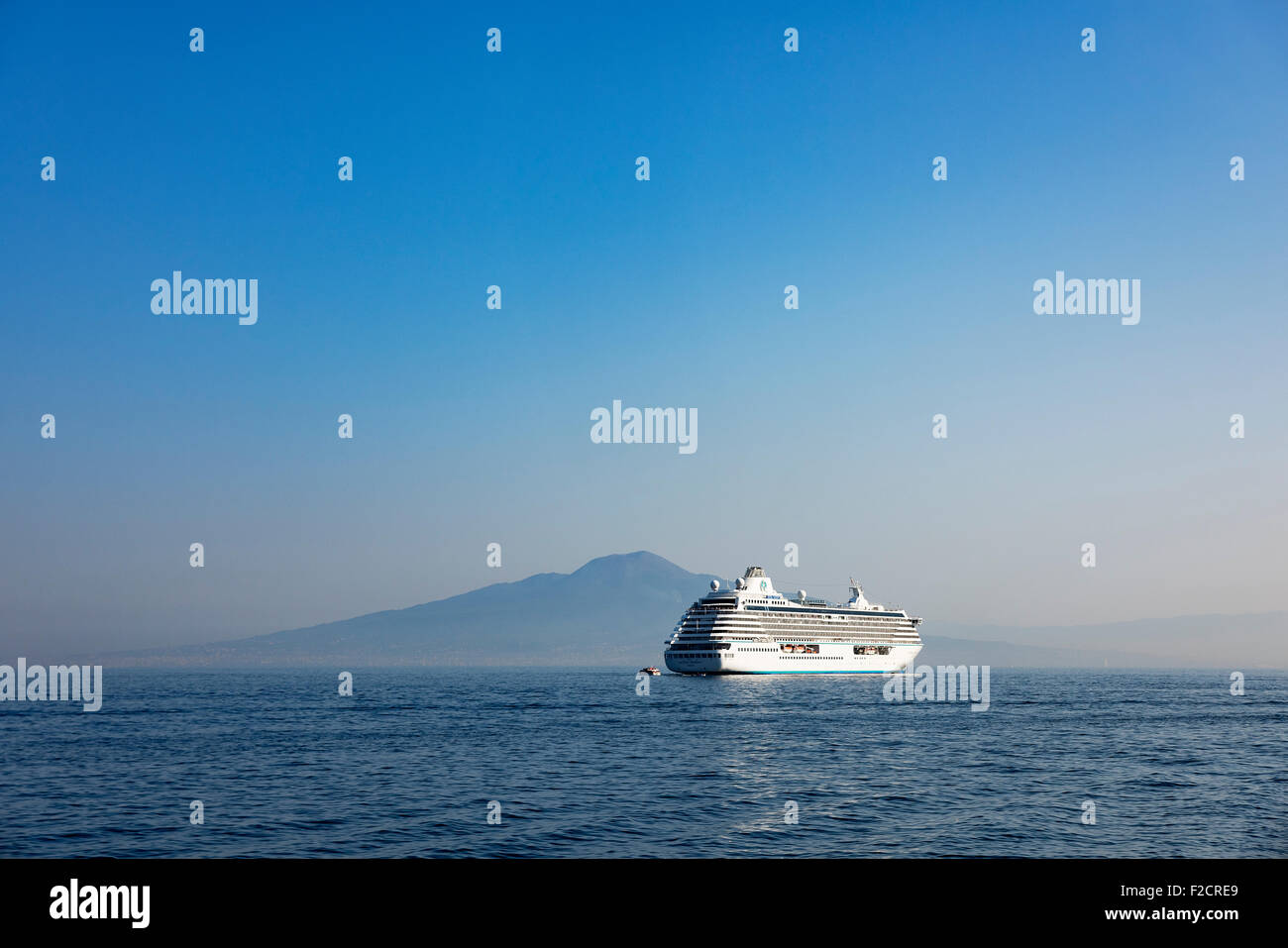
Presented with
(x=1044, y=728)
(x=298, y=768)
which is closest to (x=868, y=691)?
(x=1044, y=728)

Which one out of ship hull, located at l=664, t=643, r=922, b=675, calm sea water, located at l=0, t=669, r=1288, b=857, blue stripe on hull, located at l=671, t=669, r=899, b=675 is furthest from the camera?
blue stripe on hull, located at l=671, t=669, r=899, b=675

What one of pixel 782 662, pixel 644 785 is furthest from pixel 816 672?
pixel 644 785

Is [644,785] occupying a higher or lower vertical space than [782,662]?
higher

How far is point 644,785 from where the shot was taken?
119ft

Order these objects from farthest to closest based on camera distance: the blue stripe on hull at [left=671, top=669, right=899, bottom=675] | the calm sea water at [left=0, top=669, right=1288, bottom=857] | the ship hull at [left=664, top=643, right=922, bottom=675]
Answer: the blue stripe on hull at [left=671, top=669, right=899, bottom=675] < the ship hull at [left=664, top=643, right=922, bottom=675] < the calm sea water at [left=0, top=669, right=1288, bottom=857]

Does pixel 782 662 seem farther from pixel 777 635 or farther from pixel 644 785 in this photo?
pixel 644 785

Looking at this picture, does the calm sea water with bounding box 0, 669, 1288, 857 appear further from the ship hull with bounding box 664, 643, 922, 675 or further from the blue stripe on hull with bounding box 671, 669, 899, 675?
the blue stripe on hull with bounding box 671, 669, 899, 675

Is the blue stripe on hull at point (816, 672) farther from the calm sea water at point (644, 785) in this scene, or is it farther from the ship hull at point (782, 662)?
the calm sea water at point (644, 785)

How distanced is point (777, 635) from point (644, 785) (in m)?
107

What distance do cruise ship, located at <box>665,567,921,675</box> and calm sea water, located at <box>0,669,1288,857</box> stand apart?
63.0 m

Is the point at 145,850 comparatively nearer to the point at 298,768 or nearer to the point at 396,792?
the point at 396,792

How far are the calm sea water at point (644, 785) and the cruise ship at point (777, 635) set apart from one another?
207 feet

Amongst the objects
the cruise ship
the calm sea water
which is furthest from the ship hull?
the calm sea water

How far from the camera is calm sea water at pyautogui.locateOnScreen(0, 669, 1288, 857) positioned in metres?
26.4
